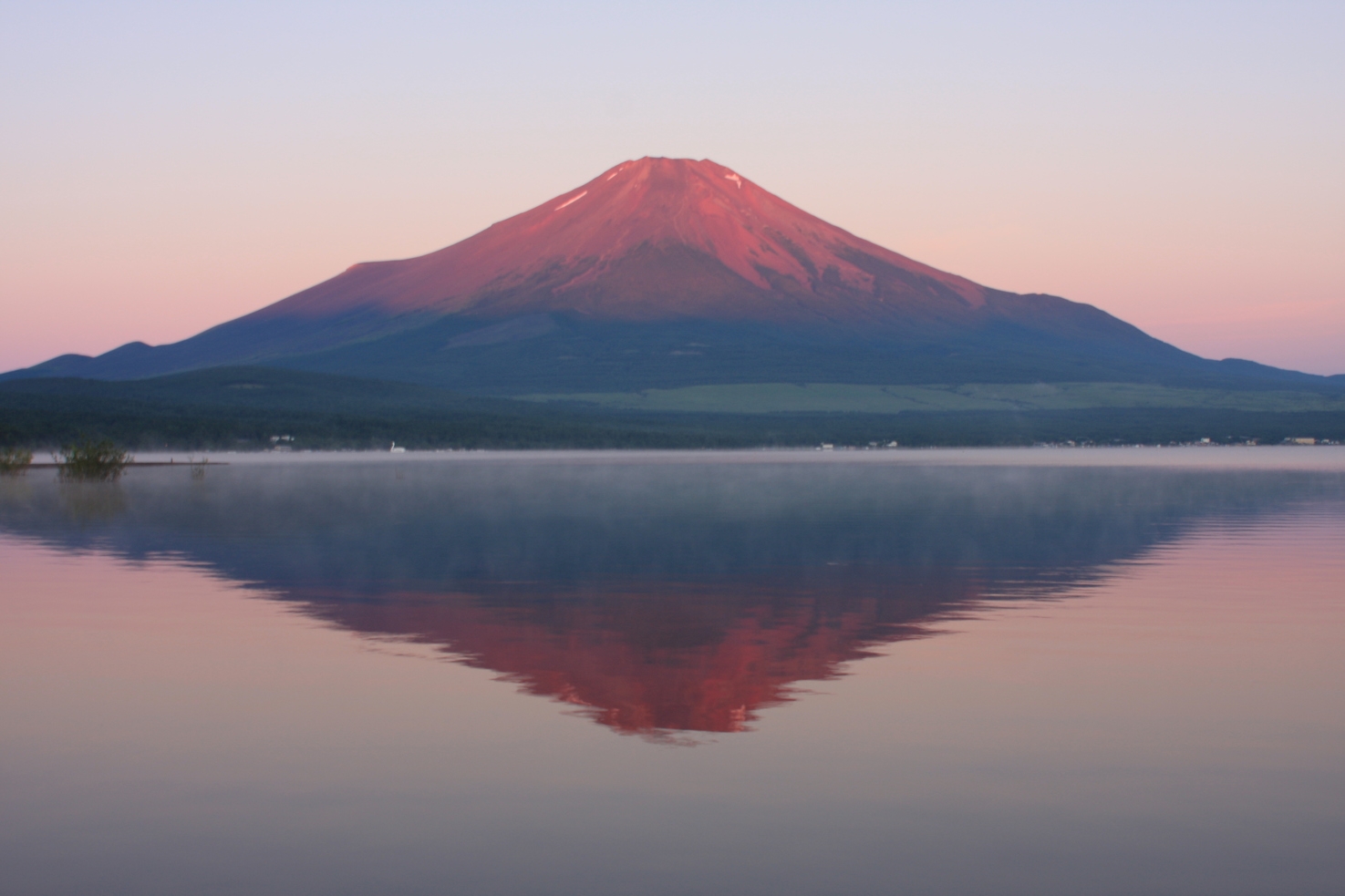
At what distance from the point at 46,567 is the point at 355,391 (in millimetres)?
151188

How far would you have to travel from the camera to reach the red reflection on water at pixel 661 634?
1325 cm

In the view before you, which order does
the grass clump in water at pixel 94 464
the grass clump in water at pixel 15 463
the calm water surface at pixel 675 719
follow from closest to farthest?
the calm water surface at pixel 675 719
the grass clump in water at pixel 94 464
the grass clump in water at pixel 15 463

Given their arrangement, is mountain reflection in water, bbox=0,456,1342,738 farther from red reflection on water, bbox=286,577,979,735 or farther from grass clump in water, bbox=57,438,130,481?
grass clump in water, bbox=57,438,130,481

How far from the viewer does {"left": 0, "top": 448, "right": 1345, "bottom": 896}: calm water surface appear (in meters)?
8.71

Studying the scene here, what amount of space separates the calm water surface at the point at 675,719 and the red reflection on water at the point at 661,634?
0.24 feet

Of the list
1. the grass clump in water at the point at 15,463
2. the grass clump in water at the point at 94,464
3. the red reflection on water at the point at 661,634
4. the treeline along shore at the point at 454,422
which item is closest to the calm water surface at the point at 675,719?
the red reflection on water at the point at 661,634

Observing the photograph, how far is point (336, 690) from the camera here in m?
13.8

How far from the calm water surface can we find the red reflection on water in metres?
0.07

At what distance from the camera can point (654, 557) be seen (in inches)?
1040

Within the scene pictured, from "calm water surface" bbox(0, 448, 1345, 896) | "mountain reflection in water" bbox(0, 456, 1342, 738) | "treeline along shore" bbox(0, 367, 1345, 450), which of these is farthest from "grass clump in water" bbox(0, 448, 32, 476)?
"calm water surface" bbox(0, 448, 1345, 896)

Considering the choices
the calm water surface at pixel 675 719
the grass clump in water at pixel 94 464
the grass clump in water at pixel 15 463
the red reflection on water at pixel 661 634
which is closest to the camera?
the calm water surface at pixel 675 719

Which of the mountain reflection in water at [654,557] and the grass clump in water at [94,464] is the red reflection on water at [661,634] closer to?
the mountain reflection in water at [654,557]

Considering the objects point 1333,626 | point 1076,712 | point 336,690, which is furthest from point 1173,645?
point 336,690

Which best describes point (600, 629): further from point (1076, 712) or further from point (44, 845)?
point (44, 845)
